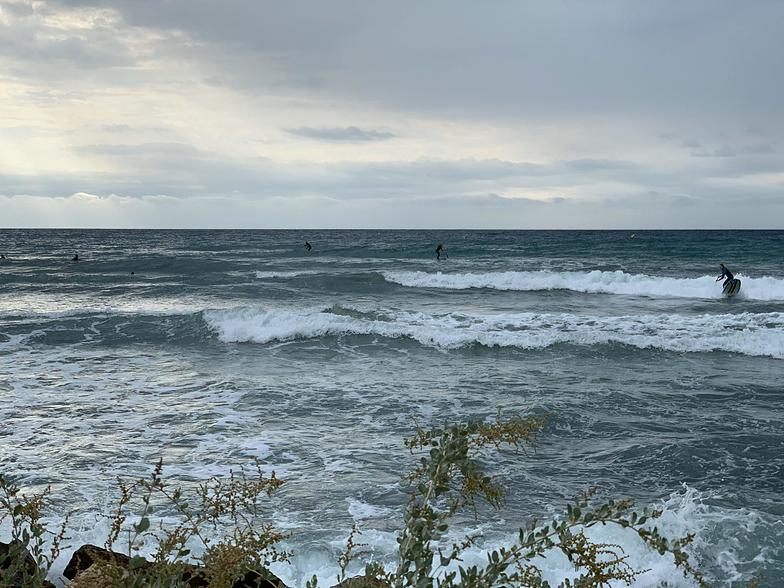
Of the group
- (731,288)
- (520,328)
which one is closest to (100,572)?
(520,328)

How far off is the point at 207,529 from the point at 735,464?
6.85 metres

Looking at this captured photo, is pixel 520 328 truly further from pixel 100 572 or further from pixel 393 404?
pixel 100 572

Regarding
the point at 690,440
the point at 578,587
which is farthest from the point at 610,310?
the point at 578,587

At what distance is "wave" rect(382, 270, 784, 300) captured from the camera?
3175 cm

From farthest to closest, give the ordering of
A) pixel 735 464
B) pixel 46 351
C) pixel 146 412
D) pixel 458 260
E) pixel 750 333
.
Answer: pixel 458 260
pixel 750 333
pixel 46 351
pixel 146 412
pixel 735 464

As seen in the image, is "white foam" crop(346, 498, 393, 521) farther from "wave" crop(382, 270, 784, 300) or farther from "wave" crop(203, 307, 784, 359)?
"wave" crop(382, 270, 784, 300)

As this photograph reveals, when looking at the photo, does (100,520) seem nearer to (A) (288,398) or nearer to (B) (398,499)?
(B) (398,499)

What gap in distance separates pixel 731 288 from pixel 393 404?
24.6 m

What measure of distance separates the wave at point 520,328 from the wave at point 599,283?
9110 mm

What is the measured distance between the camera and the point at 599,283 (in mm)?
35844

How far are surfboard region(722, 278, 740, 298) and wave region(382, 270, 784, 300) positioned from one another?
62cm

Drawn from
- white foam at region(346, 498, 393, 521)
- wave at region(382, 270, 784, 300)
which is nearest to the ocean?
white foam at region(346, 498, 393, 521)

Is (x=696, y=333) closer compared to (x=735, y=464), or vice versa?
(x=735, y=464)

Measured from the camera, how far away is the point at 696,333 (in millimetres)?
19625
